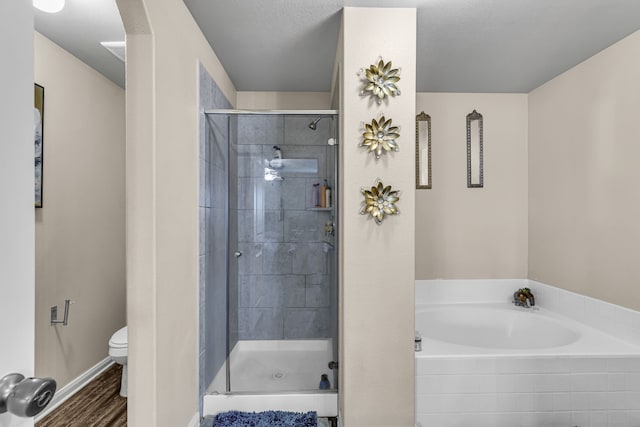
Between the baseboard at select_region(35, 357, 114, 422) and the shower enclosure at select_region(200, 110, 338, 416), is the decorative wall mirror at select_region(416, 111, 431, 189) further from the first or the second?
the baseboard at select_region(35, 357, 114, 422)

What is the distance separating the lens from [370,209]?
203 centimetres

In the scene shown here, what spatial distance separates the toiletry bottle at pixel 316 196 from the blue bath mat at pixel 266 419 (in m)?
1.29

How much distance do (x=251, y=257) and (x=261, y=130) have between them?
0.81 meters

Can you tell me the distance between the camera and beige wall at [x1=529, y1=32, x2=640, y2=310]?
2322mm

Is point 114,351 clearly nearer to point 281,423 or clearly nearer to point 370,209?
point 281,423

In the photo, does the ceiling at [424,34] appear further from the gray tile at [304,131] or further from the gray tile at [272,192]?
the gray tile at [272,192]

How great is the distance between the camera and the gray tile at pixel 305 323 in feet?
8.15

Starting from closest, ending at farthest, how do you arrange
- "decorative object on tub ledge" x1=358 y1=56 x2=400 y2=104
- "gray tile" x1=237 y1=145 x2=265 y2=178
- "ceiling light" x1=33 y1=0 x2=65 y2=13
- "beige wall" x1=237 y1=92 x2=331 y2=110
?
"ceiling light" x1=33 y1=0 x2=65 y2=13 < "decorative object on tub ledge" x1=358 y1=56 x2=400 y2=104 < "gray tile" x1=237 y1=145 x2=265 y2=178 < "beige wall" x1=237 y1=92 x2=331 y2=110

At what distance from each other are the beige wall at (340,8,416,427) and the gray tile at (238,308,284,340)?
0.58 meters

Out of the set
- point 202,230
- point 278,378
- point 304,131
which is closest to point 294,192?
point 304,131

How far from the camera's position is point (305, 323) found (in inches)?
98.3

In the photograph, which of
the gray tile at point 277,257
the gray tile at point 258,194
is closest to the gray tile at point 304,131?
the gray tile at point 258,194

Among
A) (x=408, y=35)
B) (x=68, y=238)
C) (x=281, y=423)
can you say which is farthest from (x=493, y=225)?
(x=68, y=238)

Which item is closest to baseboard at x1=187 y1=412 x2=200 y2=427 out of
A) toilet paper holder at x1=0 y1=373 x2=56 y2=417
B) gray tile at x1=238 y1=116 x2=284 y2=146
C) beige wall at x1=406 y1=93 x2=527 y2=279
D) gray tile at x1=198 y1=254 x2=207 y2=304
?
gray tile at x1=198 y1=254 x2=207 y2=304
